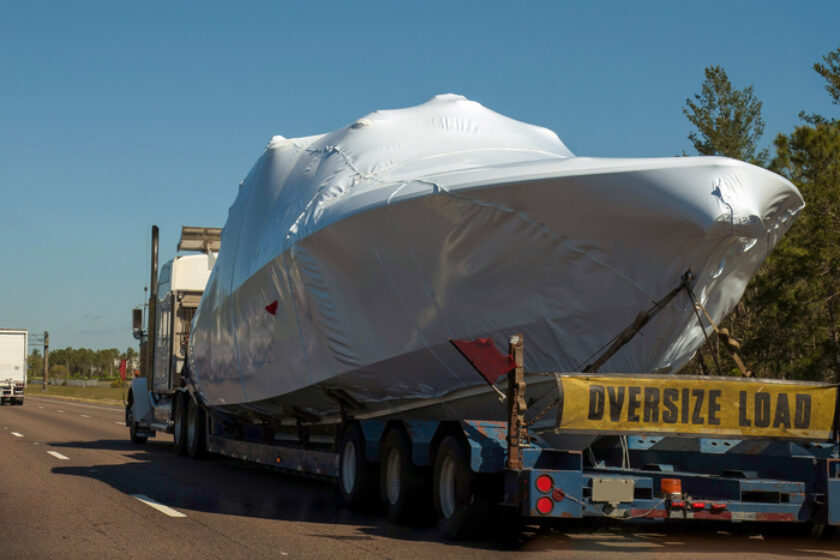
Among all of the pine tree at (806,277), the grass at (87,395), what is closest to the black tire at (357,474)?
the pine tree at (806,277)

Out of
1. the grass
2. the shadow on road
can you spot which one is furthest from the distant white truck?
the shadow on road

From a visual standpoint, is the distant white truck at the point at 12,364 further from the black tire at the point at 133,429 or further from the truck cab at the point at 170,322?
the truck cab at the point at 170,322

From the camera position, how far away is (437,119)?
1192 centimetres

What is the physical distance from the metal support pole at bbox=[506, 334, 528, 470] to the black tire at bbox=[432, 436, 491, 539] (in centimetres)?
47

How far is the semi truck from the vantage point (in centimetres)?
880

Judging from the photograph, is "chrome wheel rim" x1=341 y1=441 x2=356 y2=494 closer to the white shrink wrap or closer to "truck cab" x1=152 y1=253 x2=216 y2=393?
the white shrink wrap

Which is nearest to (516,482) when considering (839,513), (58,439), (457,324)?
(457,324)

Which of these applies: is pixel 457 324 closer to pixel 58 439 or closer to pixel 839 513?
pixel 839 513

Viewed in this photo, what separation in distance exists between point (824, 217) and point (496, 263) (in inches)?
702

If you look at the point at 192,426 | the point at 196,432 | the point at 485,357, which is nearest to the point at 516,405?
the point at 485,357

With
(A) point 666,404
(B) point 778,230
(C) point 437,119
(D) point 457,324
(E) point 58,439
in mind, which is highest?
(C) point 437,119

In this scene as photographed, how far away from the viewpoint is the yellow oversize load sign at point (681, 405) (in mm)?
8766

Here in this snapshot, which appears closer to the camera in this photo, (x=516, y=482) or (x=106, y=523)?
(x=516, y=482)

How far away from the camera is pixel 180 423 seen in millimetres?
20469
